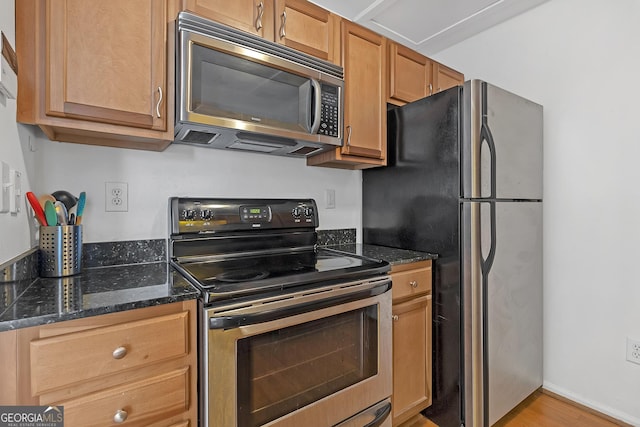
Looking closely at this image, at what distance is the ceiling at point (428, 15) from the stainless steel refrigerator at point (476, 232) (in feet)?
2.16

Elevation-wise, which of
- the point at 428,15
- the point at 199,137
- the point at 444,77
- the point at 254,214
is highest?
the point at 428,15

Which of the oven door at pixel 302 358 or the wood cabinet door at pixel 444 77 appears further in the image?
the wood cabinet door at pixel 444 77

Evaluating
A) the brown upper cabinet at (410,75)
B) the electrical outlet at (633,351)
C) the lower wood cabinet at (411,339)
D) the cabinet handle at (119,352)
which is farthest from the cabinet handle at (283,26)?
the electrical outlet at (633,351)

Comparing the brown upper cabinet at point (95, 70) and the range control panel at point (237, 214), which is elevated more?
the brown upper cabinet at point (95, 70)

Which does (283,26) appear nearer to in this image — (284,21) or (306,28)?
(284,21)

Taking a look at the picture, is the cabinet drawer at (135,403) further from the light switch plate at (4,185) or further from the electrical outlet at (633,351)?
the electrical outlet at (633,351)

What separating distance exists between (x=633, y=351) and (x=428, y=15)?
2331 mm

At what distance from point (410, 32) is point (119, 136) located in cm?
208

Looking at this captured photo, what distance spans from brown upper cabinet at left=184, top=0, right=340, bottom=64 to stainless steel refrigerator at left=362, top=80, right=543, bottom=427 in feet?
2.04

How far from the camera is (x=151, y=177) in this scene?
1.53 meters

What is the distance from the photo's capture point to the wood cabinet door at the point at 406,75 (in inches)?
78.8

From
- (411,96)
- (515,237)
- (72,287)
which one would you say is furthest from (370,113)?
(72,287)

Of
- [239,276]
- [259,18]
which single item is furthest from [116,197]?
[259,18]

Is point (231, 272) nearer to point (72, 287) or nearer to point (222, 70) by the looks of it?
point (72, 287)
